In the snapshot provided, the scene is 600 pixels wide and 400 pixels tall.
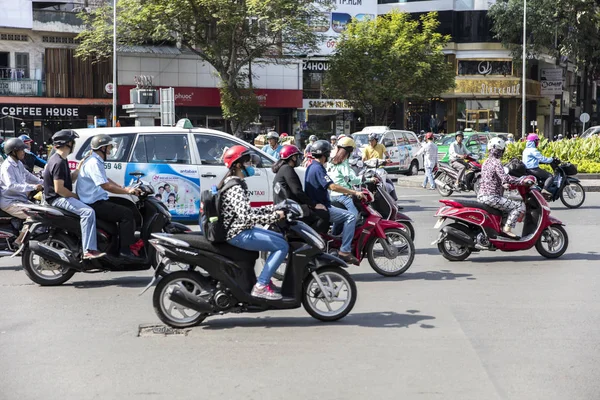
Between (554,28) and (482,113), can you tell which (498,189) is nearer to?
(554,28)

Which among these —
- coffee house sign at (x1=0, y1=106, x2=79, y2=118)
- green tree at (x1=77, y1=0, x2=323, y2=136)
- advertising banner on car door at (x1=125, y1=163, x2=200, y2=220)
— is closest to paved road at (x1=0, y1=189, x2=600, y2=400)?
advertising banner on car door at (x1=125, y1=163, x2=200, y2=220)

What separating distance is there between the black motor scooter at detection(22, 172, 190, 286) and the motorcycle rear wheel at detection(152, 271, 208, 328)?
89.0 inches

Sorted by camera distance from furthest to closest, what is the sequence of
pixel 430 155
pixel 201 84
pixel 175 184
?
pixel 201 84
pixel 430 155
pixel 175 184

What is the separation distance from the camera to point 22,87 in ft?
125

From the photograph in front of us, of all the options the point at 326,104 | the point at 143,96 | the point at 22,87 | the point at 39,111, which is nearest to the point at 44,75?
the point at 22,87

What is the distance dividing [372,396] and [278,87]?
4156cm

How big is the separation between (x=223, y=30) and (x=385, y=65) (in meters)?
10.5

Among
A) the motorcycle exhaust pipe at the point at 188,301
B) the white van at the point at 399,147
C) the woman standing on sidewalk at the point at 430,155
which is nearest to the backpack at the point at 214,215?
the motorcycle exhaust pipe at the point at 188,301

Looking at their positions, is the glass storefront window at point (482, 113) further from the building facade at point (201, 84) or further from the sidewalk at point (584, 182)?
the sidewalk at point (584, 182)

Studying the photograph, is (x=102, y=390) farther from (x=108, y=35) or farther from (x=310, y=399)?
(x=108, y=35)

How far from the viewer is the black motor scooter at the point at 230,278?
7.13 m

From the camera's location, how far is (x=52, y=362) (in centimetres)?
624

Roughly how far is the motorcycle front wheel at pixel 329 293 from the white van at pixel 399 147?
21.4 metres

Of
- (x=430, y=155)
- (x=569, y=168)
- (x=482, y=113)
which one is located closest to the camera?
(x=569, y=168)
